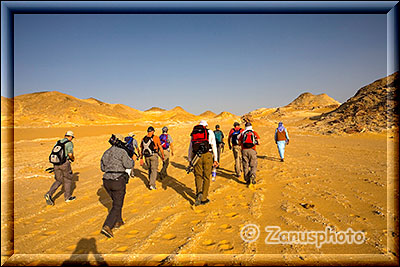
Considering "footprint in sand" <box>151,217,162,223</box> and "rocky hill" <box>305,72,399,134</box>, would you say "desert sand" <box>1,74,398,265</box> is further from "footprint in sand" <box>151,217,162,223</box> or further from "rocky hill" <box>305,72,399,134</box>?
"rocky hill" <box>305,72,399,134</box>

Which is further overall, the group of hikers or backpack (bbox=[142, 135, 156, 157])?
backpack (bbox=[142, 135, 156, 157])

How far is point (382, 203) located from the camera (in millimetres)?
5336

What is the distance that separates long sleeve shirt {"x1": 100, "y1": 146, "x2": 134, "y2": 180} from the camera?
4570mm

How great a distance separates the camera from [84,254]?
3.86 m

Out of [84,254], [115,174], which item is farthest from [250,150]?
[84,254]

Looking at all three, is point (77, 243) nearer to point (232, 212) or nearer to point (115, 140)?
point (115, 140)

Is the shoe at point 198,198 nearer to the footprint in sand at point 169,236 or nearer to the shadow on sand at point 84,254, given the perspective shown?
the footprint in sand at point 169,236

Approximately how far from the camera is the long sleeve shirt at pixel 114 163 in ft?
15.0

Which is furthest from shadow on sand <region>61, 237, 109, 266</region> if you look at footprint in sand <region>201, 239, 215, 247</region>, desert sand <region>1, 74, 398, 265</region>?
footprint in sand <region>201, 239, 215, 247</region>

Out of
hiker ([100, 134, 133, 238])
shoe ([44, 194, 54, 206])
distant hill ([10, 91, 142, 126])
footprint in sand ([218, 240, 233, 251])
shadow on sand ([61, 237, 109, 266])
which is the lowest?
shadow on sand ([61, 237, 109, 266])

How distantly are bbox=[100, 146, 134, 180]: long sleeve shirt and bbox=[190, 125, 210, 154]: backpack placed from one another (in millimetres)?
1780

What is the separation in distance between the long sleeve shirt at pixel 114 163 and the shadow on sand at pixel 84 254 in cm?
127

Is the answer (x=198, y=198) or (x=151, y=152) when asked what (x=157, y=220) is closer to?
(x=198, y=198)

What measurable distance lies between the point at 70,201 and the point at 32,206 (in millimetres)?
967
